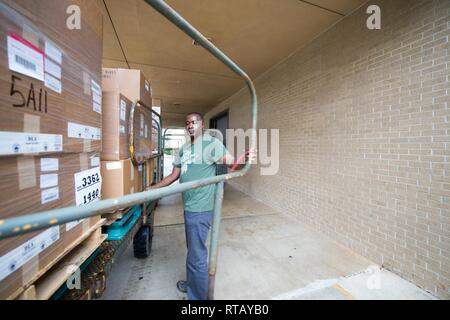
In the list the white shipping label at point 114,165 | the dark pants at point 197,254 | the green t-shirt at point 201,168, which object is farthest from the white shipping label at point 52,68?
the dark pants at point 197,254

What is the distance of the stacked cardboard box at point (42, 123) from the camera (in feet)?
2.33

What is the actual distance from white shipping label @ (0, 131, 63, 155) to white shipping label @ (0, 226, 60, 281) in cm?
37

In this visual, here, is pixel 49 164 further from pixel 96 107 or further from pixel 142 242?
pixel 142 242

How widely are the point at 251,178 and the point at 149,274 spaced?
404cm

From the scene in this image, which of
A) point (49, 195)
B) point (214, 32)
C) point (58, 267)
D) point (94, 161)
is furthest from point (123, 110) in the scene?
point (214, 32)

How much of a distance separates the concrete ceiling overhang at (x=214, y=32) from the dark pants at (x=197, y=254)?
8.71 ft

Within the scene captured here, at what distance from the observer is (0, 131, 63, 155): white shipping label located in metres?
0.69

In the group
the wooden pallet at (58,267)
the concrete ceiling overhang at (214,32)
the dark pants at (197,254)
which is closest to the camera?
the wooden pallet at (58,267)

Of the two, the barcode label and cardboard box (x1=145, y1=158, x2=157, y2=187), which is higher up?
the barcode label

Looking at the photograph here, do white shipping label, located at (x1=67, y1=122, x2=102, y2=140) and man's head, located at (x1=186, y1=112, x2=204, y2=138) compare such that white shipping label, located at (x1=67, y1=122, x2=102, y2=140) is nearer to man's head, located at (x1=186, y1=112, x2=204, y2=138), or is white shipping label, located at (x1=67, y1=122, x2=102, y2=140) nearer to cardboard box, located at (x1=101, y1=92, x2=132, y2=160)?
cardboard box, located at (x1=101, y1=92, x2=132, y2=160)

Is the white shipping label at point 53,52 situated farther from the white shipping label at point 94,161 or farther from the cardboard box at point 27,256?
the cardboard box at point 27,256

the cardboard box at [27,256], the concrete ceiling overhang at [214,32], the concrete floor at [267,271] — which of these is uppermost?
the concrete ceiling overhang at [214,32]

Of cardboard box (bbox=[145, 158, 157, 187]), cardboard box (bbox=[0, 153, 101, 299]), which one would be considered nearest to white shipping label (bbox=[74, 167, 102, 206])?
cardboard box (bbox=[0, 153, 101, 299])

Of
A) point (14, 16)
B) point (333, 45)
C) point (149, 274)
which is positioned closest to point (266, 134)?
point (333, 45)
